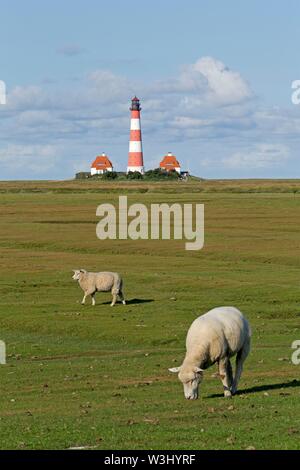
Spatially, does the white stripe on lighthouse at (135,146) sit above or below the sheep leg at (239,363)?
above

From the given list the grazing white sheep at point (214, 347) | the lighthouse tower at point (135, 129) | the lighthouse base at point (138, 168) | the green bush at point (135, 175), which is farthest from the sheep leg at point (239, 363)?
the lighthouse base at point (138, 168)

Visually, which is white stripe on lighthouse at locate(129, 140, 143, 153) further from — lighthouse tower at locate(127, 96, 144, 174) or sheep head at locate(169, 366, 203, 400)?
sheep head at locate(169, 366, 203, 400)

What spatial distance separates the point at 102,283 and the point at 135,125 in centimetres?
14357

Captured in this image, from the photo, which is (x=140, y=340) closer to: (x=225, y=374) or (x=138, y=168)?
(x=225, y=374)

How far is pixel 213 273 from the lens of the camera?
49.0m

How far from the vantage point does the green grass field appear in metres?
16.5

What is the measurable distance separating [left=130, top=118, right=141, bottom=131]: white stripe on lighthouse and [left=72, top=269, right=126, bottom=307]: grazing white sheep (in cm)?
14242

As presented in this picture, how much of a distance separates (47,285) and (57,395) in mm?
24070

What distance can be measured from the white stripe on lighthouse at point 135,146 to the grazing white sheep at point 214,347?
161034 mm

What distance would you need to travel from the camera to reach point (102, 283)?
128ft

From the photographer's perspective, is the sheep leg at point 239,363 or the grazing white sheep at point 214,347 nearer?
the grazing white sheep at point 214,347

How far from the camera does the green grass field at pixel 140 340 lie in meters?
16.5

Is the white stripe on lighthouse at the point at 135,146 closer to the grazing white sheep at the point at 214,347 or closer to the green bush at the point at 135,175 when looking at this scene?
the green bush at the point at 135,175
